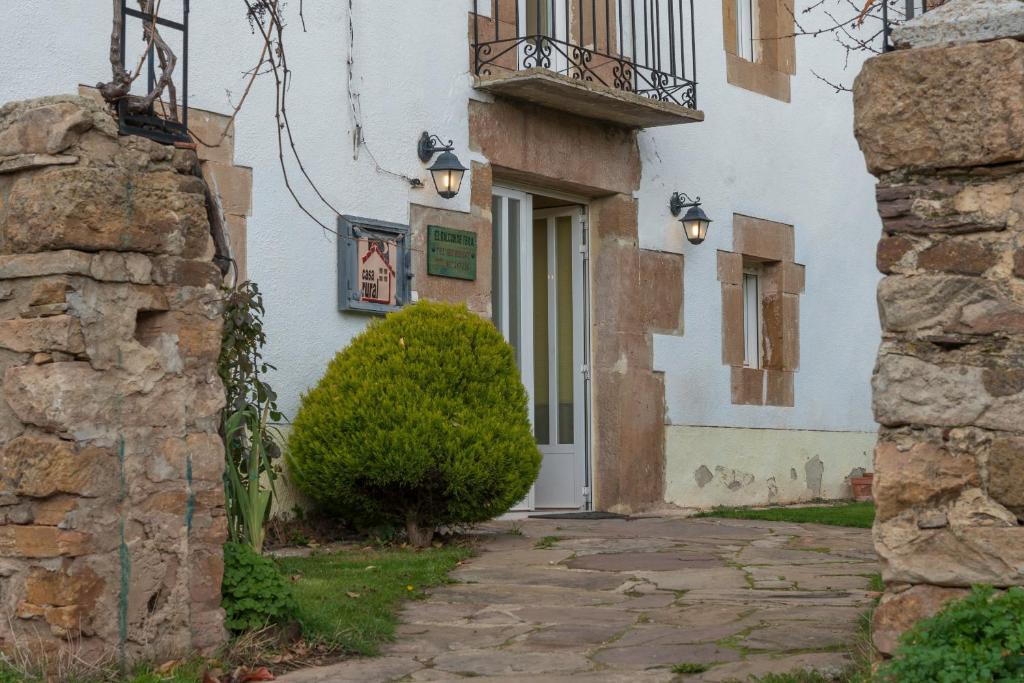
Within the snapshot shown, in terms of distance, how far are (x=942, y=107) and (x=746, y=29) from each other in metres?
8.79

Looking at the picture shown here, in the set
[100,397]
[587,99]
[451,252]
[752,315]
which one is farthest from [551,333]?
[100,397]

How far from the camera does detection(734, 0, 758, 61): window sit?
40.0 feet

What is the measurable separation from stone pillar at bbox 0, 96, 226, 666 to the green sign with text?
4355mm

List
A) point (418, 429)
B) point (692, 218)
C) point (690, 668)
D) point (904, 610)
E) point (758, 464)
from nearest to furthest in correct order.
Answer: point (904, 610), point (690, 668), point (418, 429), point (692, 218), point (758, 464)

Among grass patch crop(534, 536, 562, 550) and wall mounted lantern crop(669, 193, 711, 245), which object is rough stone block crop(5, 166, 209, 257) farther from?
wall mounted lantern crop(669, 193, 711, 245)

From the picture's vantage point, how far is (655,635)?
18.1 feet

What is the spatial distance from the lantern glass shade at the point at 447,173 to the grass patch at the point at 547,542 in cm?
238

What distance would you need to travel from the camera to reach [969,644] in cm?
353

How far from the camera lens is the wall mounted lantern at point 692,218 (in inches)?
440

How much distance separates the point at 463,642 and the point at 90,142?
231 cm

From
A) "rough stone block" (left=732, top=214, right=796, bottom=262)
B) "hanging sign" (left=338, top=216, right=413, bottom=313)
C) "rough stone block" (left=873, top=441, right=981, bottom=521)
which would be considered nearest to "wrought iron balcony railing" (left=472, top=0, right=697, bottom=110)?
"rough stone block" (left=732, top=214, right=796, bottom=262)

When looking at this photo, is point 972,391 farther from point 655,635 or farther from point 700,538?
point 700,538

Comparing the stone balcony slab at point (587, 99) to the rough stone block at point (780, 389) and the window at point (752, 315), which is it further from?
the rough stone block at point (780, 389)

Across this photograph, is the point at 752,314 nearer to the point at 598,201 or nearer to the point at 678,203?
the point at 678,203
